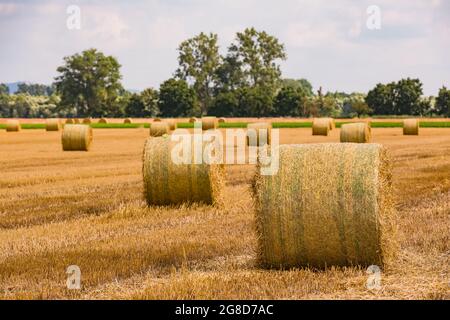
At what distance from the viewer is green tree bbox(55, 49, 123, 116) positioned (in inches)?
5704

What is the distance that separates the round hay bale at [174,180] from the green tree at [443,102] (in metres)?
106

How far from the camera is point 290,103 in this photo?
401ft

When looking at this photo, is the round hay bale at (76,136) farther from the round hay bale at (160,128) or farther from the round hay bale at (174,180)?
the round hay bale at (174,180)

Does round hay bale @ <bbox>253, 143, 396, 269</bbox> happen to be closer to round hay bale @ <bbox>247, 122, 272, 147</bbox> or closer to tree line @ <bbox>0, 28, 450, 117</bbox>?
round hay bale @ <bbox>247, 122, 272, 147</bbox>

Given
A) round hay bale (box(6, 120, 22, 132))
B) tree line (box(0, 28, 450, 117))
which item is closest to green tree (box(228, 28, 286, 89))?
tree line (box(0, 28, 450, 117))

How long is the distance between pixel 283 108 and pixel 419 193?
106178 mm

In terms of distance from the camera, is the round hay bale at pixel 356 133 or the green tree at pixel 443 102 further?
the green tree at pixel 443 102

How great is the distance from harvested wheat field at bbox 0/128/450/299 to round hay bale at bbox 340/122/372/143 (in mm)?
15032

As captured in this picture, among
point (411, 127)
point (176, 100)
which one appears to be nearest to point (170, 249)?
point (411, 127)

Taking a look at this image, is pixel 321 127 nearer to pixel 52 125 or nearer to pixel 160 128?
pixel 160 128

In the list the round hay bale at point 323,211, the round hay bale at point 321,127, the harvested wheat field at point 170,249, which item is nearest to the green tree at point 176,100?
the round hay bale at point 321,127

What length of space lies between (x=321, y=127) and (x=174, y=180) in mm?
34949

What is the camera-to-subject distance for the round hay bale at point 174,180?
1471cm

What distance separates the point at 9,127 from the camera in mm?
62500
